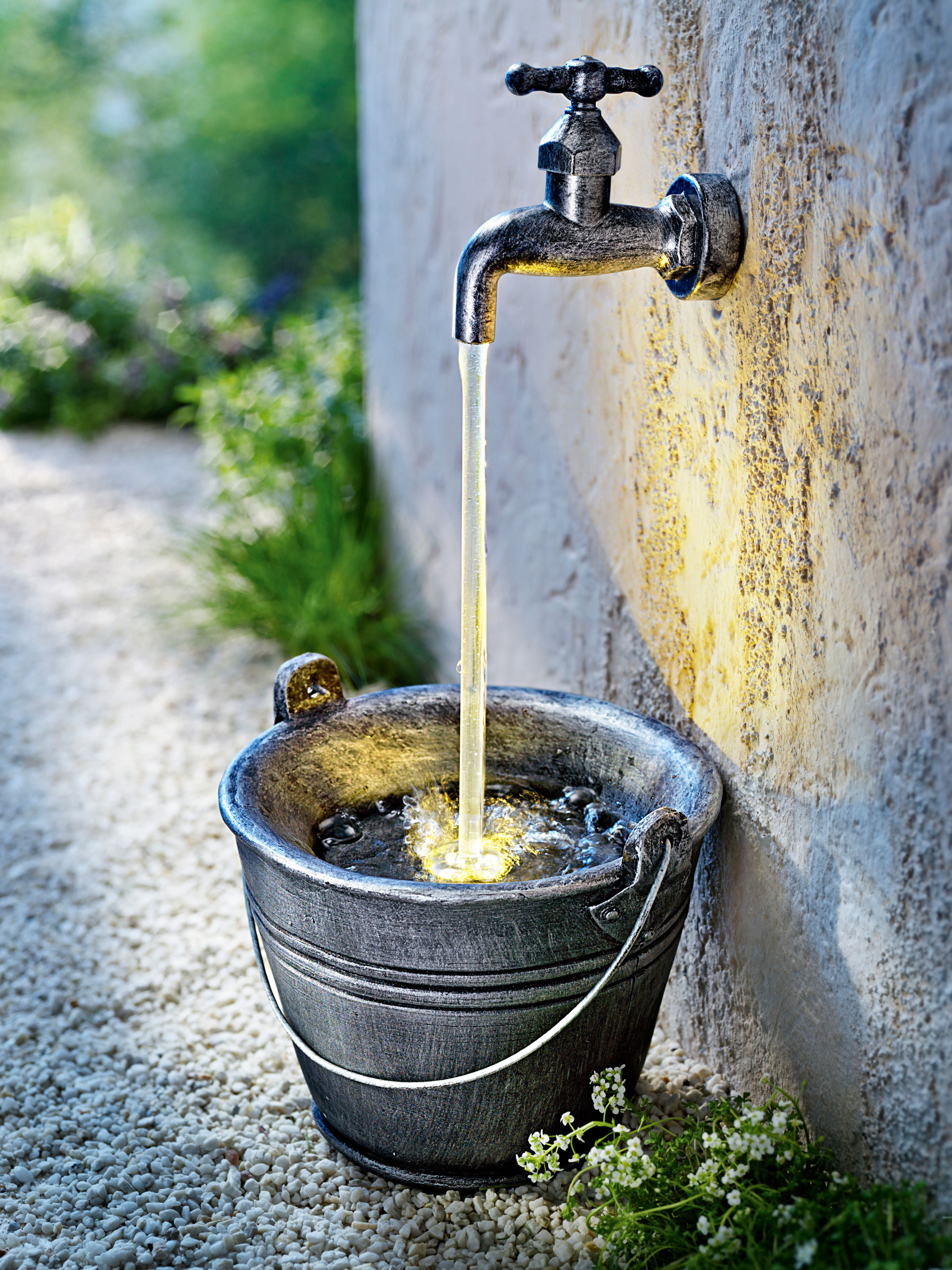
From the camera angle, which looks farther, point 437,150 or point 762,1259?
point 437,150

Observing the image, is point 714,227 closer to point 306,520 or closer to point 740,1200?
point 740,1200

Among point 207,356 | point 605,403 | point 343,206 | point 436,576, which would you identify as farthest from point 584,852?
point 343,206

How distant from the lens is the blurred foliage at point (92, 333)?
575 centimetres

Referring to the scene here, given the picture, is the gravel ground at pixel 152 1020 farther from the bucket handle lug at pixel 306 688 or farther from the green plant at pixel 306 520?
the bucket handle lug at pixel 306 688

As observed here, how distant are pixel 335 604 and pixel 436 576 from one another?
12.5 inches

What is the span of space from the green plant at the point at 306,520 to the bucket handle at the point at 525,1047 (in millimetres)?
1586

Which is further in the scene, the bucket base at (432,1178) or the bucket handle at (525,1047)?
the bucket base at (432,1178)

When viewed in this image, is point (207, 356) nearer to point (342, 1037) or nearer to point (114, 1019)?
point (114, 1019)

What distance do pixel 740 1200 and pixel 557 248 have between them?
1.10 m

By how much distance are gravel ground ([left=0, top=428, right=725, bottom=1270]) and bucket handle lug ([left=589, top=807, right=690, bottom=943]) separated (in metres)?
0.46

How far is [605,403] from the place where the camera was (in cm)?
191

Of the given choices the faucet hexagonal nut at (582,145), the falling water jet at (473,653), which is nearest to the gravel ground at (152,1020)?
the falling water jet at (473,653)

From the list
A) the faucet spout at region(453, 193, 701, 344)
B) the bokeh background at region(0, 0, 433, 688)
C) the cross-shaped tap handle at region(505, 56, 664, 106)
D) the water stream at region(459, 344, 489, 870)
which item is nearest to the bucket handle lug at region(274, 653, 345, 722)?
the water stream at region(459, 344, 489, 870)

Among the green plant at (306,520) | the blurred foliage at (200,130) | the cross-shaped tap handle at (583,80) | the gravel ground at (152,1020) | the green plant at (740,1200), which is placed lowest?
the gravel ground at (152,1020)
